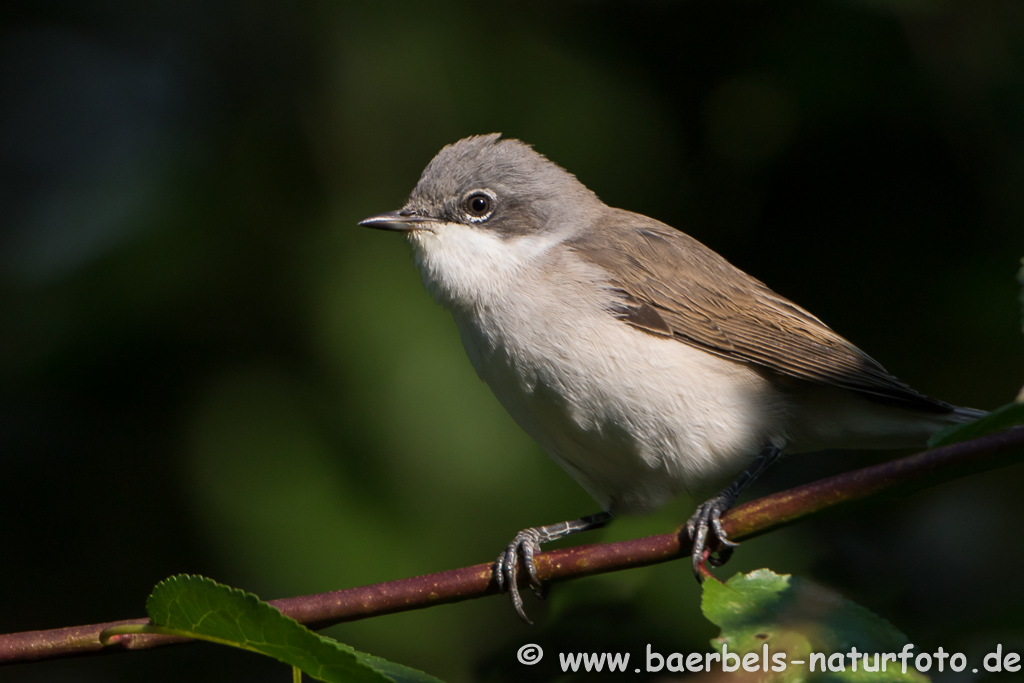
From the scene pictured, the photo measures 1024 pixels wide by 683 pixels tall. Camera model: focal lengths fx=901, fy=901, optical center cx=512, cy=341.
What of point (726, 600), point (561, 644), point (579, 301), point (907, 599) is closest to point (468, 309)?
point (579, 301)

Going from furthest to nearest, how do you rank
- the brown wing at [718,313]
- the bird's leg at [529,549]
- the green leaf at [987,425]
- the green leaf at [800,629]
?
1. the brown wing at [718,313]
2. the bird's leg at [529,549]
3. the green leaf at [800,629]
4. the green leaf at [987,425]

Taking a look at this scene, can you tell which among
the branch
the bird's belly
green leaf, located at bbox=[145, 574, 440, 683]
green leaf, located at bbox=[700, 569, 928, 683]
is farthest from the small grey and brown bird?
green leaf, located at bbox=[145, 574, 440, 683]

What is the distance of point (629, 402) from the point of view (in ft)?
9.70

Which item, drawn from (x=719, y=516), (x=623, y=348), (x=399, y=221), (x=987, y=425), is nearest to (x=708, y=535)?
(x=719, y=516)

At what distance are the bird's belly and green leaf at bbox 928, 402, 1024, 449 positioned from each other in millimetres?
1491

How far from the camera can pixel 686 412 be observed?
9.98 ft

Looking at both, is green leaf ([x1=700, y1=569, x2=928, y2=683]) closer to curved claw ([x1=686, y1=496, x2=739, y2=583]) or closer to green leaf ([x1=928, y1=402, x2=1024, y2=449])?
curved claw ([x1=686, y1=496, x2=739, y2=583])

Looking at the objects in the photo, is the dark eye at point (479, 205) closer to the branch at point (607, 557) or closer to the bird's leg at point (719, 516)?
the bird's leg at point (719, 516)

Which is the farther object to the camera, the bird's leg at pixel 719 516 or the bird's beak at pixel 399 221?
the bird's beak at pixel 399 221

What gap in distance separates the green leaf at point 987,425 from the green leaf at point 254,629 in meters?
0.95

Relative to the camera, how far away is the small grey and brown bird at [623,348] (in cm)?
299

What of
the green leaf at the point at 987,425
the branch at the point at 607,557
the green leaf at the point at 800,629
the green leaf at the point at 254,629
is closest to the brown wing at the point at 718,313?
the branch at the point at 607,557

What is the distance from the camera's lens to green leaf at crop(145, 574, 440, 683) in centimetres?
138

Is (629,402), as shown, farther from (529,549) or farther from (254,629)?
(254,629)
